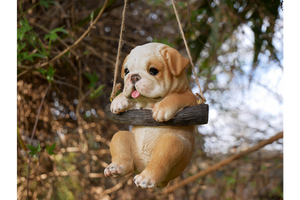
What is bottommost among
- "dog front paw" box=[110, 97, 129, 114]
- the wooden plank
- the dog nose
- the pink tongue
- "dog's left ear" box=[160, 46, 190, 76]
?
the wooden plank

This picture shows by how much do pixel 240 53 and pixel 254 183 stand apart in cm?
122

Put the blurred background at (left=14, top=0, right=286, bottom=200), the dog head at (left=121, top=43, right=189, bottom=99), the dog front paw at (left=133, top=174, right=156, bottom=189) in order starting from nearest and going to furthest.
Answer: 1. the dog front paw at (left=133, top=174, right=156, bottom=189)
2. the dog head at (left=121, top=43, right=189, bottom=99)
3. the blurred background at (left=14, top=0, right=286, bottom=200)

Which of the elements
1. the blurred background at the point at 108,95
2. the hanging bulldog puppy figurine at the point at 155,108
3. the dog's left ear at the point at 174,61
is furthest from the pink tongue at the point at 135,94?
the blurred background at the point at 108,95

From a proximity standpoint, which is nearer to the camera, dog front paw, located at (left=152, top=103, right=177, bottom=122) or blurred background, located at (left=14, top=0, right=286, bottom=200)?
dog front paw, located at (left=152, top=103, right=177, bottom=122)

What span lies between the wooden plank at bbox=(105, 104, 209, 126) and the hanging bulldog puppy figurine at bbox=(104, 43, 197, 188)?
0.02 m

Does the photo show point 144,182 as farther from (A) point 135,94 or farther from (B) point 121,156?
(A) point 135,94

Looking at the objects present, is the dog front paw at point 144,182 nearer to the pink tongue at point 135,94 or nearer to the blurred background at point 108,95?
the pink tongue at point 135,94

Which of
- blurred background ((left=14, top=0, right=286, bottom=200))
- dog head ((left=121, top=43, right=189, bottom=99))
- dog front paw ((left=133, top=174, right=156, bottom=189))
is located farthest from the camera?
blurred background ((left=14, top=0, right=286, bottom=200))

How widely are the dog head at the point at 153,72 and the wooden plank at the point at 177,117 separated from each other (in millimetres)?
61

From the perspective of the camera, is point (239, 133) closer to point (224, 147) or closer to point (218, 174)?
point (224, 147)

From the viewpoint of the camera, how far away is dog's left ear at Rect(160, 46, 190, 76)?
0.80 metres

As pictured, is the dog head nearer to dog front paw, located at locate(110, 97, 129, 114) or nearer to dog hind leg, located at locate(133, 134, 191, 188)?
dog front paw, located at locate(110, 97, 129, 114)

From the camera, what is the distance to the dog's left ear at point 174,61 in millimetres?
804

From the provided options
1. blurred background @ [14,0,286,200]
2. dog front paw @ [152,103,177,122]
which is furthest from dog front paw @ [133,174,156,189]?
blurred background @ [14,0,286,200]
